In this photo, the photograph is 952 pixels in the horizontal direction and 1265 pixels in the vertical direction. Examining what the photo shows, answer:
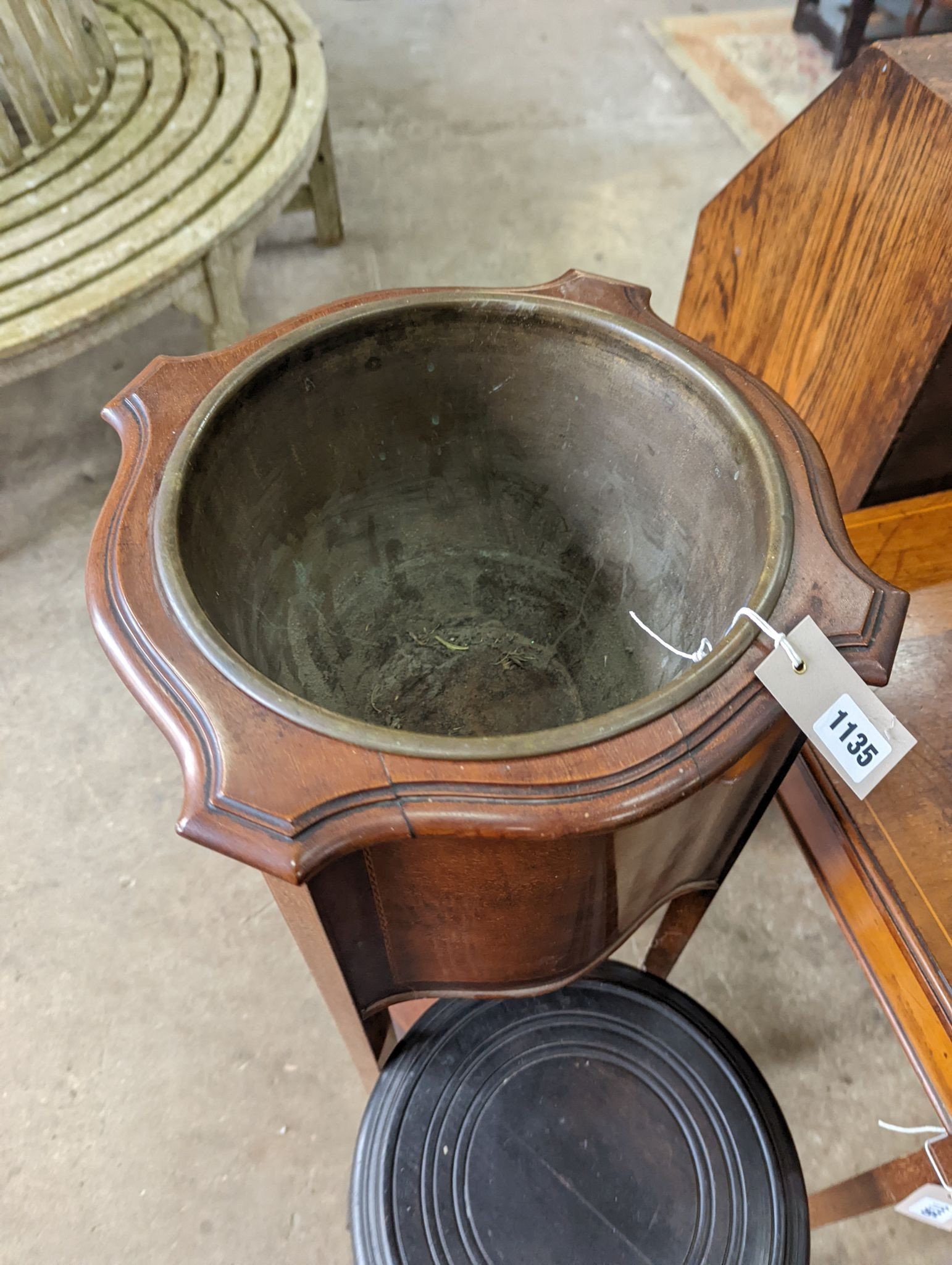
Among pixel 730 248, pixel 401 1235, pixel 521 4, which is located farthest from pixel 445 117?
pixel 401 1235

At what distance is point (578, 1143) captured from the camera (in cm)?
102

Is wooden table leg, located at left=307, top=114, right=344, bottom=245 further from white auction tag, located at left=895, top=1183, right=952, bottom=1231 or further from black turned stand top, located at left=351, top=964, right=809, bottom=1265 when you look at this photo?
white auction tag, located at left=895, top=1183, right=952, bottom=1231

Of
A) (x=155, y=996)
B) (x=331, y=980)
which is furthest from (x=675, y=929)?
(x=155, y=996)

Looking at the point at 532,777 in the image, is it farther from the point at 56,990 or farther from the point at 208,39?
the point at 208,39

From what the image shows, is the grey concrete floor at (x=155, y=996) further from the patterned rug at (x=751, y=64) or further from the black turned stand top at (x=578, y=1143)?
the patterned rug at (x=751, y=64)

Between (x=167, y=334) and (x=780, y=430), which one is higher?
(x=780, y=430)

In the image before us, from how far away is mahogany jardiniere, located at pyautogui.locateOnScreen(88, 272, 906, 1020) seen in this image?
0.66 metres

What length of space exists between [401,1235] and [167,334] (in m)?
2.34

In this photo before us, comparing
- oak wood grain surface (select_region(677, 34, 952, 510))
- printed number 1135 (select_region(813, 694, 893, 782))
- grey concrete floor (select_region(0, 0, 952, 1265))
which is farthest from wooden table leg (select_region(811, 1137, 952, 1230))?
oak wood grain surface (select_region(677, 34, 952, 510))

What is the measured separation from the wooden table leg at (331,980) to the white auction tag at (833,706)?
0.42m

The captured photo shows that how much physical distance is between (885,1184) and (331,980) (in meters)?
0.67

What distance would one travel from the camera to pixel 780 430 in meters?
0.87

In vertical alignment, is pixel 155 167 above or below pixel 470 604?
above

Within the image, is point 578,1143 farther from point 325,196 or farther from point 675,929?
point 325,196
